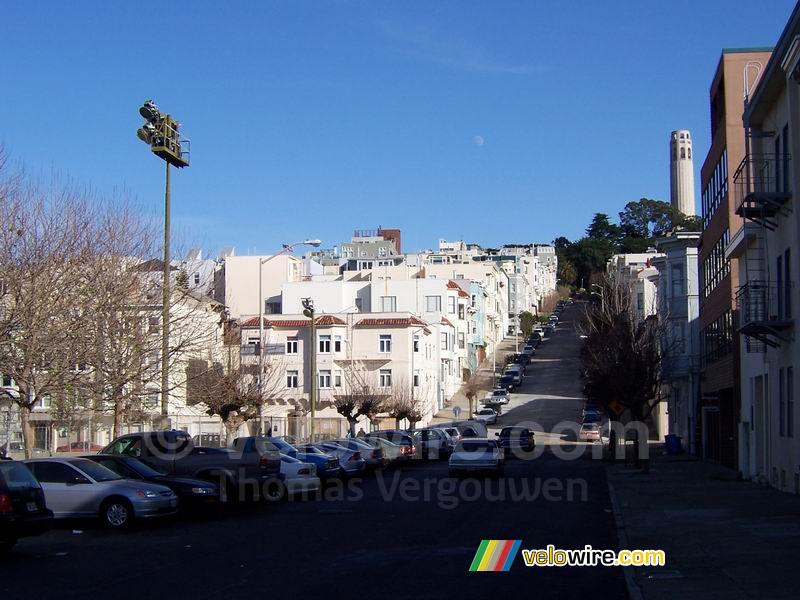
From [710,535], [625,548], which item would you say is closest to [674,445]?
[710,535]

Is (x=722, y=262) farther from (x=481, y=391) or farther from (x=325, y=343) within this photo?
(x=481, y=391)

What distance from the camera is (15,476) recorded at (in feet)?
51.9

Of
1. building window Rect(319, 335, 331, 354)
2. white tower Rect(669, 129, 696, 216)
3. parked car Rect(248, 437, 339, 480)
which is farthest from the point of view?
white tower Rect(669, 129, 696, 216)

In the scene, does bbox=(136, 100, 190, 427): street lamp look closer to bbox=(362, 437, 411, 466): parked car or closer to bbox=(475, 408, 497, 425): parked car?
bbox=(362, 437, 411, 466): parked car

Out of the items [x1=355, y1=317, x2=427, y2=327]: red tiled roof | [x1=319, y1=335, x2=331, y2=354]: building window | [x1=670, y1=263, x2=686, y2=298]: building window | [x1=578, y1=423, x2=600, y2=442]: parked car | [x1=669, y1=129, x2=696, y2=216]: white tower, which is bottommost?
[x1=578, y1=423, x2=600, y2=442]: parked car

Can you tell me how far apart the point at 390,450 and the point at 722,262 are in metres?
16.1

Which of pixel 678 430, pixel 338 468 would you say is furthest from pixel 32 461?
pixel 678 430

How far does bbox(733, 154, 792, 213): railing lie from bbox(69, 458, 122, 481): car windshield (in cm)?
1676

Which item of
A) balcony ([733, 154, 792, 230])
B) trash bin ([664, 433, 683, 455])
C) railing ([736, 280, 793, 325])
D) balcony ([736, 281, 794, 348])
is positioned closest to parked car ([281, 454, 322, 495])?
balcony ([736, 281, 794, 348])

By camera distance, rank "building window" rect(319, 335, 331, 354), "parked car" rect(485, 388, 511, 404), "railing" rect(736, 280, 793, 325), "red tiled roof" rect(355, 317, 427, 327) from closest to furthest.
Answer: "railing" rect(736, 280, 793, 325) < "red tiled roof" rect(355, 317, 427, 327) < "building window" rect(319, 335, 331, 354) < "parked car" rect(485, 388, 511, 404)

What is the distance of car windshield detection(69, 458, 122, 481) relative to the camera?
19766 millimetres

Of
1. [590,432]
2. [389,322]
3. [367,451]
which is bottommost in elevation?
[590,432]

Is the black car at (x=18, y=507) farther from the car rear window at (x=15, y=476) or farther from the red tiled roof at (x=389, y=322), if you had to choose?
the red tiled roof at (x=389, y=322)

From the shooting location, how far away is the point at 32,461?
1975 centimetres
